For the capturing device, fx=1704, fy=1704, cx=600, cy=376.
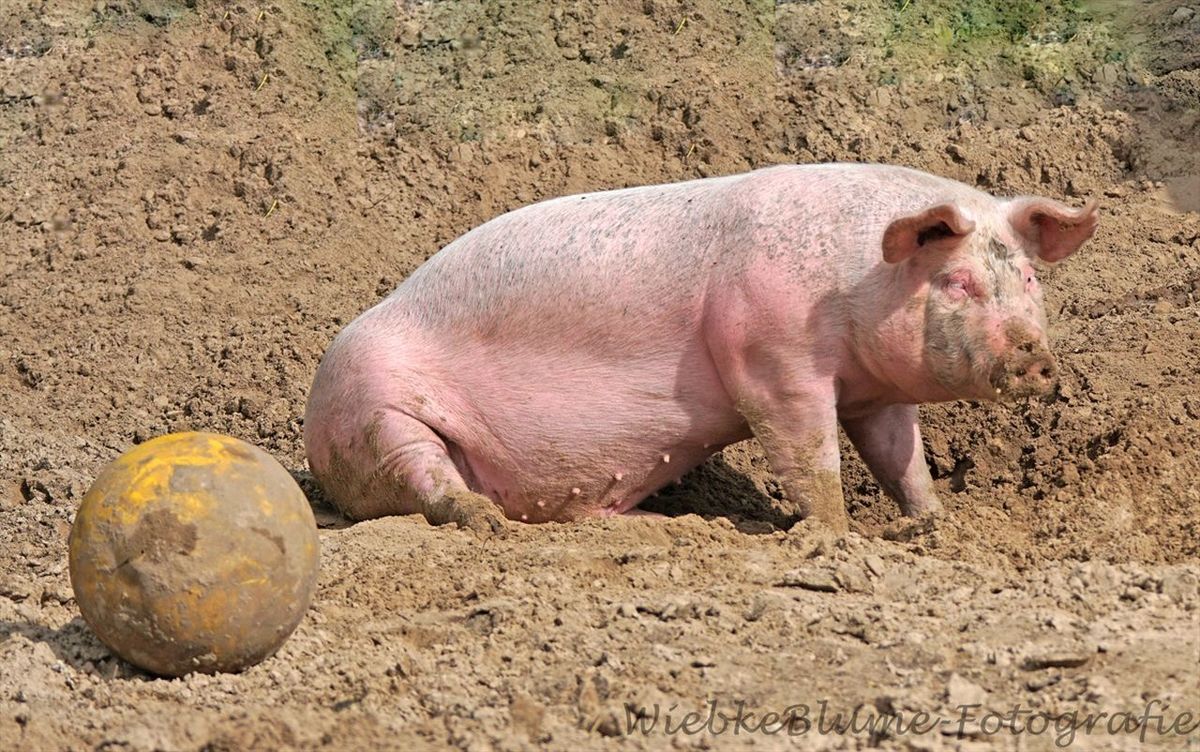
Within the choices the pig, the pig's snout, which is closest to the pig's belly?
the pig

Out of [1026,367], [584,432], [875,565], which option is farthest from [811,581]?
[584,432]

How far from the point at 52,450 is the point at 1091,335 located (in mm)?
5145

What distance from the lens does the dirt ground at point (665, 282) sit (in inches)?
185

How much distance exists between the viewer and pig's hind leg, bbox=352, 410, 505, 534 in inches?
277

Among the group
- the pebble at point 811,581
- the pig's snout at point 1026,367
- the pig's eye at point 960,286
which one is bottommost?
the pebble at point 811,581

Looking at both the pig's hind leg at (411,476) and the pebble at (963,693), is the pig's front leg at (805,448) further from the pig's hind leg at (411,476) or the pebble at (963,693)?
the pebble at (963,693)

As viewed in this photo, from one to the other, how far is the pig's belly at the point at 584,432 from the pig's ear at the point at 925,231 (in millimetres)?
957

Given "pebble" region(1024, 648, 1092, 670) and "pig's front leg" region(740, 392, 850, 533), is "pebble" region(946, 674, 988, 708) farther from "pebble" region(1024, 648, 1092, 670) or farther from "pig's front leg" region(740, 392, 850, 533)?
"pig's front leg" region(740, 392, 850, 533)

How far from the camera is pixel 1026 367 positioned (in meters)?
6.37

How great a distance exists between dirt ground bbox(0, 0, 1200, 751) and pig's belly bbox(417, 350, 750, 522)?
498 mm

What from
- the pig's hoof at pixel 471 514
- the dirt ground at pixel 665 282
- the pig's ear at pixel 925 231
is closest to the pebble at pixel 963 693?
the dirt ground at pixel 665 282

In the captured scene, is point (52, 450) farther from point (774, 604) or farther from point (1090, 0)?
point (1090, 0)

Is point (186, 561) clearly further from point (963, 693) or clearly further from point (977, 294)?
point (977, 294)

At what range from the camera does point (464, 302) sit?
294 inches
